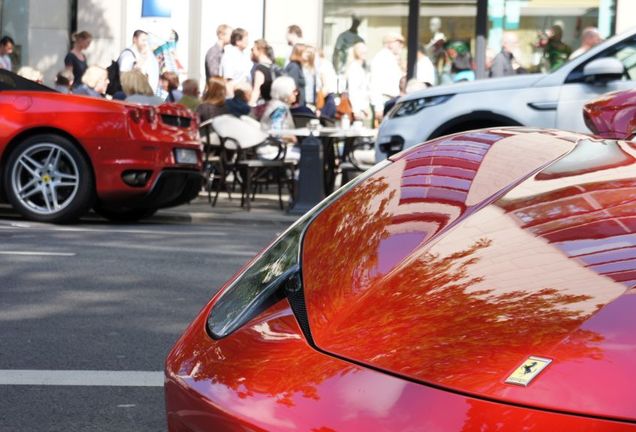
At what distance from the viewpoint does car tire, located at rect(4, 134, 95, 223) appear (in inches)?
451

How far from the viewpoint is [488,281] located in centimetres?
222

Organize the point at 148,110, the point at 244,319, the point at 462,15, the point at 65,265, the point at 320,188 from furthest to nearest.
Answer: the point at 462,15
the point at 320,188
the point at 148,110
the point at 65,265
the point at 244,319

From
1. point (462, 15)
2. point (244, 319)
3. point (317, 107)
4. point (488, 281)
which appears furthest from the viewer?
point (462, 15)

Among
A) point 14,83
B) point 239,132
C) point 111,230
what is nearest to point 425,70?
point 239,132

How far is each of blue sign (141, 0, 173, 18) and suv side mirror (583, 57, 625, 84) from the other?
9.28m

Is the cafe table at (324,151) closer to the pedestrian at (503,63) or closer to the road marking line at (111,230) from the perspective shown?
the pedestrian at (503,63)

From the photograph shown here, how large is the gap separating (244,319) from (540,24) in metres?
18.9

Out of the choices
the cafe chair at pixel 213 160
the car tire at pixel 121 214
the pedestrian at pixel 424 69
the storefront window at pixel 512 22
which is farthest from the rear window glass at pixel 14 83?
the storefront window at pixel 512 22

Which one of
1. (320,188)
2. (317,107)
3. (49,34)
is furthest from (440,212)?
(49,34)

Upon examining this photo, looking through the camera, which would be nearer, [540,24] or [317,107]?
[317,107]

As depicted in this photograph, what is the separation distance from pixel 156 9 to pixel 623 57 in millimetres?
9257

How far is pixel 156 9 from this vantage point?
18.9 m

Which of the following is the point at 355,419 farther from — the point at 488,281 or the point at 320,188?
the point at 320,188

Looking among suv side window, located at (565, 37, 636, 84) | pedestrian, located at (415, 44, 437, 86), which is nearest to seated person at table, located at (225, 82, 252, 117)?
pedestrian, located at (415, 44, 437, 86)
